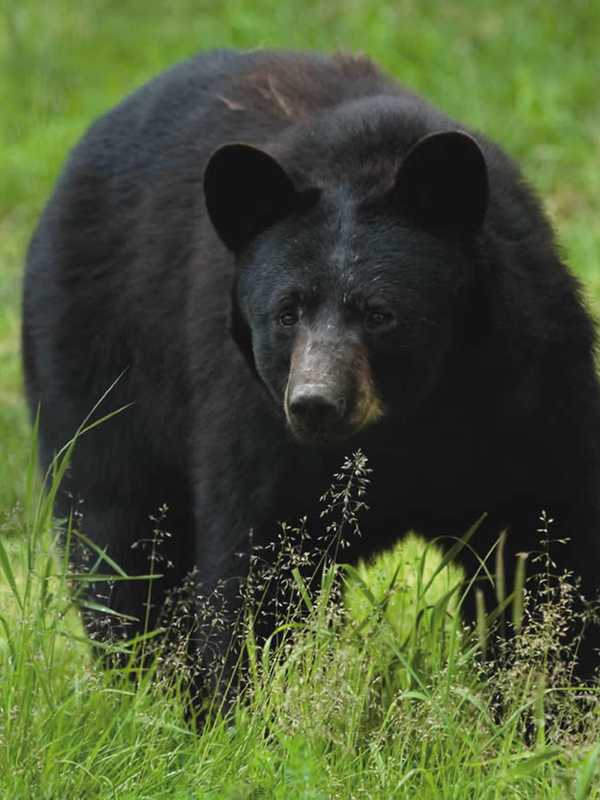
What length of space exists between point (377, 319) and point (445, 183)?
1.19 feet

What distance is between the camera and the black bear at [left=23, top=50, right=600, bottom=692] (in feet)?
13.6

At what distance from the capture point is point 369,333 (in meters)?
4.11

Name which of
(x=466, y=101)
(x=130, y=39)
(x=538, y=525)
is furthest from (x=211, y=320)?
(x=130, y=39)

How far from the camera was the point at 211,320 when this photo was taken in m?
4.71

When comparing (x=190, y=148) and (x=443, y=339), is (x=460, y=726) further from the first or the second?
(x=190, y=148)

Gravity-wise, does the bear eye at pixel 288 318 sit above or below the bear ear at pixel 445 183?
below

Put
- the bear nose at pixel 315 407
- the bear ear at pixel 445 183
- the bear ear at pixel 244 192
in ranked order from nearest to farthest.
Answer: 1. the bear nose at pixel 315 407
2. the bear ear at pixel 445 183
3. the bear ear at pixel 244 192

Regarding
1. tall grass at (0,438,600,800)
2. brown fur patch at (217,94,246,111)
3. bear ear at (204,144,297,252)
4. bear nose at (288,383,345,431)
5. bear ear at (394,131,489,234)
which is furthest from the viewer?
brown fur patch at (217,94,246,111)

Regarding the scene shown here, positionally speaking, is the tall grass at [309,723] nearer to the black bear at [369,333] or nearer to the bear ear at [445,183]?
the black bear at [369,333]

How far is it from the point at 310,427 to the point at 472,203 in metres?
0.72

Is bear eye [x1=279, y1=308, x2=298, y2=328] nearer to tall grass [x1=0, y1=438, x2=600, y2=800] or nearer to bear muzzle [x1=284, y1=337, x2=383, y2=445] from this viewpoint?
bear muzzle [x1=284, y1=337, x2=383, y2=445]

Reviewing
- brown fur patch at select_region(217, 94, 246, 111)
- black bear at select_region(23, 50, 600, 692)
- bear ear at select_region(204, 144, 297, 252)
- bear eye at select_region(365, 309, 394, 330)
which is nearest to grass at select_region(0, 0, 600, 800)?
black bear at select_region(23, 50, 600, 692)

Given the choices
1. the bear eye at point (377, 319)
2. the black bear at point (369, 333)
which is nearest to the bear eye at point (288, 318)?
the black bear at point (369, 333)

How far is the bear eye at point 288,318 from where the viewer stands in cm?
418
